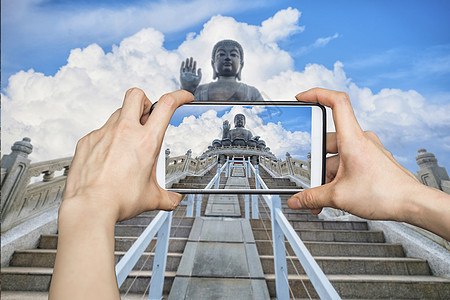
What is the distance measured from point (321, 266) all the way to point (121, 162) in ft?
8.68

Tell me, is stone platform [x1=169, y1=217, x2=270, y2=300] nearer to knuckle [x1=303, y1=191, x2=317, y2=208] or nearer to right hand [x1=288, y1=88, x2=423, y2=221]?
knuckle [x1=303, y1=191, x2=317, y2=208]

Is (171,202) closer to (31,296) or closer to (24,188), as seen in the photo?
(31,296)

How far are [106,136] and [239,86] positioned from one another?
10464 millimetres

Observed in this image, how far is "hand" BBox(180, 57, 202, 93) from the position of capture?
863 centimetres

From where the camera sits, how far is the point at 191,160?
1.31 meters

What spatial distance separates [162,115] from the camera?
64 centimetres

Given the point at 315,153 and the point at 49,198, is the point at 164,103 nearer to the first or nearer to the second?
the point at 315,153

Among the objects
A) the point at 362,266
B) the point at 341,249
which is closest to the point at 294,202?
the point at 362,266

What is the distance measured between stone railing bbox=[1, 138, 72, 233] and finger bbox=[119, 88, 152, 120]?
3.87 m

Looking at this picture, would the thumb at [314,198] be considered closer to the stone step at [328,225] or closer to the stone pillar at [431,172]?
the stone step at [328,225]

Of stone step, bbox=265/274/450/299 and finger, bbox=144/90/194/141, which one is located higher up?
finger, bbox=144/90/194/141

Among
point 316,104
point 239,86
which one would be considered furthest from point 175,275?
point 239,86

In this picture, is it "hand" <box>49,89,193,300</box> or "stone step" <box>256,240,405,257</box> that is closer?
"hand" <box>49,89,193,300</box>

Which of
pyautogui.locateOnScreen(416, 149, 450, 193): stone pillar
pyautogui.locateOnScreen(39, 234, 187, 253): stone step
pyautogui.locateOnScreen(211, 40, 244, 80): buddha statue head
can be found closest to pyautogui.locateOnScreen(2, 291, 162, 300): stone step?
pyautogui.locateOnScreen(39, 234, 187, 253): stone step
